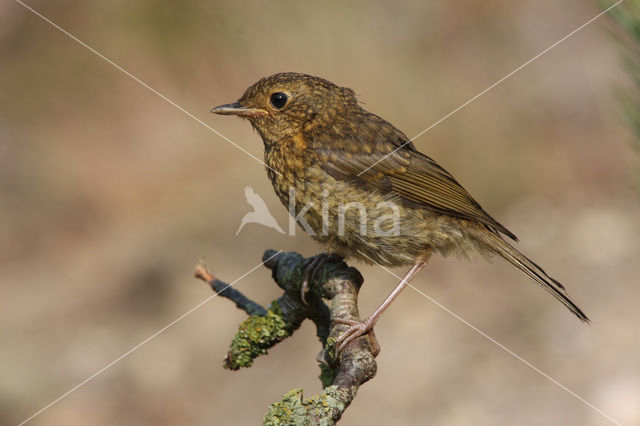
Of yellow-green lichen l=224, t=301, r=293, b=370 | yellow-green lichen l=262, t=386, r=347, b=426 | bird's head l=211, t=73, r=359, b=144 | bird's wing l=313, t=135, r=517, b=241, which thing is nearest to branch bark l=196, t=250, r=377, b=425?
yellow-green lichen l=224, t=301, r=293, b=370

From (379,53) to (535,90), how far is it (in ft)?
5.93

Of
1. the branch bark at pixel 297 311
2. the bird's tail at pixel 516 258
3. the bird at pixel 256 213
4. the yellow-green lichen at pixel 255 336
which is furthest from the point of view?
the bird at pixel 256 213

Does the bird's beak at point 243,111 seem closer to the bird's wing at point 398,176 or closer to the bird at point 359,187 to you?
the bird at point 359,187

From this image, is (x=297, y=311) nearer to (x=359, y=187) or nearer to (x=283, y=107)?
(x=359, y=187)

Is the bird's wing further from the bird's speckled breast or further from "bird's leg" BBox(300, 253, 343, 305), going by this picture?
"bird's leg" BBox(300, 253, 343, 305)

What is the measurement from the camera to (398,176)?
13.1ft

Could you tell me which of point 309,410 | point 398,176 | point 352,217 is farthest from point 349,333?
point 398,176

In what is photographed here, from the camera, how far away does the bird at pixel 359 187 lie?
3.67 metres

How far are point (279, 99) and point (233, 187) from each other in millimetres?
3602

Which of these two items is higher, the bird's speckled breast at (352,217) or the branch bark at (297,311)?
the bird's speckled breast at (352,217)

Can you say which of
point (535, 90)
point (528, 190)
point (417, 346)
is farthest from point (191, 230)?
point (535, 90)

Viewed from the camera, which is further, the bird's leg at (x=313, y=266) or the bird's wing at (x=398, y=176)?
the bird's wing at (x=398, y=176)

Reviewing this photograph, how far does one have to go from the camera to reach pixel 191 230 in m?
7.23

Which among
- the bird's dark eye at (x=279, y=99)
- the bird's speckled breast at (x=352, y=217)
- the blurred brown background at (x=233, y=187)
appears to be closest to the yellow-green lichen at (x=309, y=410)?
the bird's speckled breast at (x=352, y=217)
